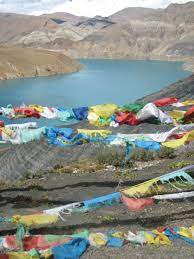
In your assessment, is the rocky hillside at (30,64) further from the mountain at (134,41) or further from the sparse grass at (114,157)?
the sparse grass at (114,157)

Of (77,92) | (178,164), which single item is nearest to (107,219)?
→ (178,164)

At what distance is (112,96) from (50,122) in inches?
805

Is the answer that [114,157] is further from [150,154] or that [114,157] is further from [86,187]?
[86,187]

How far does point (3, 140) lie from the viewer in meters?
16.8

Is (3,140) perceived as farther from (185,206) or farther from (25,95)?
(25,95)

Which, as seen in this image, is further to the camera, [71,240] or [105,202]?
[105,202]

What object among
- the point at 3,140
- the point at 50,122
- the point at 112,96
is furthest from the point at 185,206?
the point at 112,96

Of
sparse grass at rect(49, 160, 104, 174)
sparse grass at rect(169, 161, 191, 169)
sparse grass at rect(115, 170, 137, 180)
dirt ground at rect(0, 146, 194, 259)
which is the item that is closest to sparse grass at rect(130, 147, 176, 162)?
dirt ground at rect(0, 146, 194, 259)

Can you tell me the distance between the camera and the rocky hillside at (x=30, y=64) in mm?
83012

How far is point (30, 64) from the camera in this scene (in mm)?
89625

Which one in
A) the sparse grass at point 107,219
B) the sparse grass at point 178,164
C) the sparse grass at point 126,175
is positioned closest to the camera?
the sparse grass at point 107,219

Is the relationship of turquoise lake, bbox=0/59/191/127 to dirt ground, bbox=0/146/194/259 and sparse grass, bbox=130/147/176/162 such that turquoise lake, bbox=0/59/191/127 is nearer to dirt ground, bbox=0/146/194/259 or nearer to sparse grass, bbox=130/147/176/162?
sparse grass, bbox=130/147/176/162

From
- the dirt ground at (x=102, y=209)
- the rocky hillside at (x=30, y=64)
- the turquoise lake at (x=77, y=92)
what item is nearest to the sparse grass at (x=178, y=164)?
the dirt ground at (x=102, y=209)

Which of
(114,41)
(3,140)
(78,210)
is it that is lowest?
(114,41)
